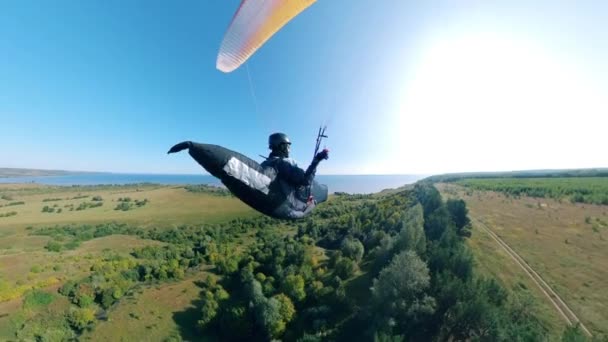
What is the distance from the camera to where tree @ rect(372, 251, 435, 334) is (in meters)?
19.5

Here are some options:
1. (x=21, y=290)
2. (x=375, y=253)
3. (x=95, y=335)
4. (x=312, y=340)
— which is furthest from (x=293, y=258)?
(x=21, y=290)

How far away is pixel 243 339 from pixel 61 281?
18.8 m

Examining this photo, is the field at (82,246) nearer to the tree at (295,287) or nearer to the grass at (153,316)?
the grass at (153,316)

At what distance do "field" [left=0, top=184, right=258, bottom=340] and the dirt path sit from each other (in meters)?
31.4

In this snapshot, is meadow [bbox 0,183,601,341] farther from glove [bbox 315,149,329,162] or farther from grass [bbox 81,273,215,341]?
glove [bbox 315,149,329,162]

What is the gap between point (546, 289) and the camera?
84.0 ft

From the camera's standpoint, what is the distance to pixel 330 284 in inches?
1092

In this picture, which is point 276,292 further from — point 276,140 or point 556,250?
point 556,250

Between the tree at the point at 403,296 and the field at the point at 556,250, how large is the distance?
1024 centimetres

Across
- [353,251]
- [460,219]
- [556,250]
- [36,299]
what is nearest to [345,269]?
[353,251]

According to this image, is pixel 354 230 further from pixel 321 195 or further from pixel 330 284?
pixel 321 195

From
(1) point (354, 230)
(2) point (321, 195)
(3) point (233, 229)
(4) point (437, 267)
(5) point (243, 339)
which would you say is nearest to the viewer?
(2) point (321, 195)

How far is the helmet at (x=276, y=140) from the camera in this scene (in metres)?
6.41

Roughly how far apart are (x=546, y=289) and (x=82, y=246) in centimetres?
5982
